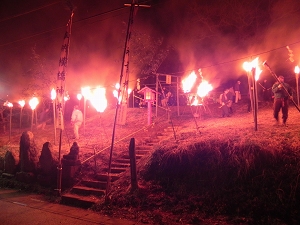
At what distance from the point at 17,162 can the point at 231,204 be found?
34.8 ft

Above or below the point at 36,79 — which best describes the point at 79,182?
below

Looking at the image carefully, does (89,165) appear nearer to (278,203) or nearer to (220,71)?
(278,203)

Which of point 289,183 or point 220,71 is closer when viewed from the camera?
point 289,183

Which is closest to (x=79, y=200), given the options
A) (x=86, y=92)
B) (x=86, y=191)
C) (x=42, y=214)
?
(x=86, y=191)

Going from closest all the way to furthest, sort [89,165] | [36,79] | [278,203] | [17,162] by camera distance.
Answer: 1. [278,203]
2. [89,165]
3. [17,162]
4. [36,79]

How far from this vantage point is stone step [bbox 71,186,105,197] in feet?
28.0

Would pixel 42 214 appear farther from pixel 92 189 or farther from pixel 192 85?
pixel 192 85

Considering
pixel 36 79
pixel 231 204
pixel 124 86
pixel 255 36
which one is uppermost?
pixel 255 36

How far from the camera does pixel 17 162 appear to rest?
12.0 m

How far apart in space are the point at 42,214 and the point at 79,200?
4.07ft

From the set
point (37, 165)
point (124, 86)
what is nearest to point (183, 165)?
point (124, 86)

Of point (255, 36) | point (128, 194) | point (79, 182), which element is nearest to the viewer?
point (128, 194)

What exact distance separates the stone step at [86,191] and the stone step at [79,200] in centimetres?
21

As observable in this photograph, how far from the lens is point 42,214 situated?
748 centimetres
